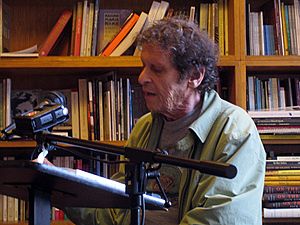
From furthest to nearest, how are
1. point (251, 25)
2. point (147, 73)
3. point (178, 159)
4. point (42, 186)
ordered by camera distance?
point (251, 25) → point (147, 73) → point (42, 186) → point (178, 159)

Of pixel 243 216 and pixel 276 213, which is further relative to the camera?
pixel 276 213

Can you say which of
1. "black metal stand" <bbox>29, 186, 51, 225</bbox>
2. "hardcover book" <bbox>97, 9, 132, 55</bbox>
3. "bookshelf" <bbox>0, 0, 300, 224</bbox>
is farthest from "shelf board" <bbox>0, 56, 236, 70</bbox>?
"black metal stand" <bbox>29, 186, 51, 225</bbox>

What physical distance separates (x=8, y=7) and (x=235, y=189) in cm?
152

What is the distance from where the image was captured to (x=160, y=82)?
1708mm

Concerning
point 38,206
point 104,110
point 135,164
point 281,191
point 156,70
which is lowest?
point 281,191

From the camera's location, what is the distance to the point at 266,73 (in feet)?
8.22

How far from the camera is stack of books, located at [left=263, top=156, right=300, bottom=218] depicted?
7.15 ft

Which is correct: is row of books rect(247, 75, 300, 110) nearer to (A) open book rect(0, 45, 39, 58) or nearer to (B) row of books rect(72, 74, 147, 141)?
(B) row of books rect(72, 74, 147, 141)

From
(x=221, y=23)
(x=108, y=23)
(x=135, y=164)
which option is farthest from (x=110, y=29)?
(x=135, y=164)

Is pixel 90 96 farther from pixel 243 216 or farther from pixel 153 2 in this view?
pixel 243 216

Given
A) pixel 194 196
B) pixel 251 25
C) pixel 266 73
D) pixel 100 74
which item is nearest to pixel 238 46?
pixel 251 25

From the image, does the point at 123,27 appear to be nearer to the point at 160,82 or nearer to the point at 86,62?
the point at 86,62

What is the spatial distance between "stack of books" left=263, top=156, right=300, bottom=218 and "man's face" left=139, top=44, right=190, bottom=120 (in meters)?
0.69

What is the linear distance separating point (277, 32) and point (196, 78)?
71cm
